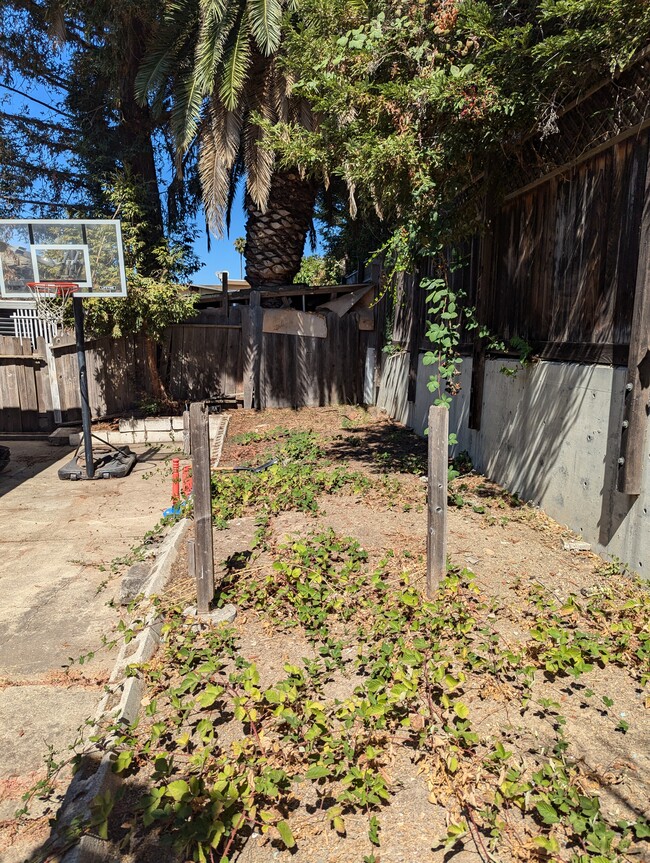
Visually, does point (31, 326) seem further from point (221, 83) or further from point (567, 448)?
point (567, 448)

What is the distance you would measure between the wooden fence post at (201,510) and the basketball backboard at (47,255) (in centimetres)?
631

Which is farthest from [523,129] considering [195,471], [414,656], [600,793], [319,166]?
[600,793]

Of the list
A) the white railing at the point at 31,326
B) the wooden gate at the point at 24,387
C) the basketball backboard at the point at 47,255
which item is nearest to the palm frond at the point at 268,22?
the basketball backboard at the point at 47,255

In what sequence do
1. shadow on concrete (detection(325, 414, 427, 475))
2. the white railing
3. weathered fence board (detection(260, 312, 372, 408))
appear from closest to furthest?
shadow on concrete (detection(325, 414, 427, 475)) < the white railing < weathered fence board (detection(260, 312, 372, 408))

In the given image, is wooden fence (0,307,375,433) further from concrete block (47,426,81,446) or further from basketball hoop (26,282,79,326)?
concrete block (47,426,81,446)

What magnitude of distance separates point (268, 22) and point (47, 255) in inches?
214

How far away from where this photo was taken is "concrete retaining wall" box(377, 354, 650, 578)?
397 centimetres

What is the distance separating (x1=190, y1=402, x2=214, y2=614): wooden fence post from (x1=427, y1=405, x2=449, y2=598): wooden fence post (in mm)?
1496

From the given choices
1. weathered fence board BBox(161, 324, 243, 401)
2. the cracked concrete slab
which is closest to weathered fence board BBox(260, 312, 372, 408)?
weathered fence board BBox(161, 324, 243, 401)

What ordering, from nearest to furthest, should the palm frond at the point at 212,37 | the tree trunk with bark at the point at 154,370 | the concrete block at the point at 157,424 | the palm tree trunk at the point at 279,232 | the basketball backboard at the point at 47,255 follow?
the basketball backboard at the point at 47,255, the palm frond at the point at 212,37, the concrete block at the point at 157,424, the tree trunk with bark at the point at 154,370, the palm tree trunk at the point at 279,232

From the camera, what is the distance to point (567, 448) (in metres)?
4.72

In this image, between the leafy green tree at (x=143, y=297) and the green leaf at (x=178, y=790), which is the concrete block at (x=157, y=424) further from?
the green leaf at (x=178, y=790)

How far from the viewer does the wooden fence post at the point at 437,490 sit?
3.61 meters

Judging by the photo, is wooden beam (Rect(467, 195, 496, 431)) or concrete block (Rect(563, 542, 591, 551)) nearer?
concrete block (Rect(563, 542, 591, 551))
